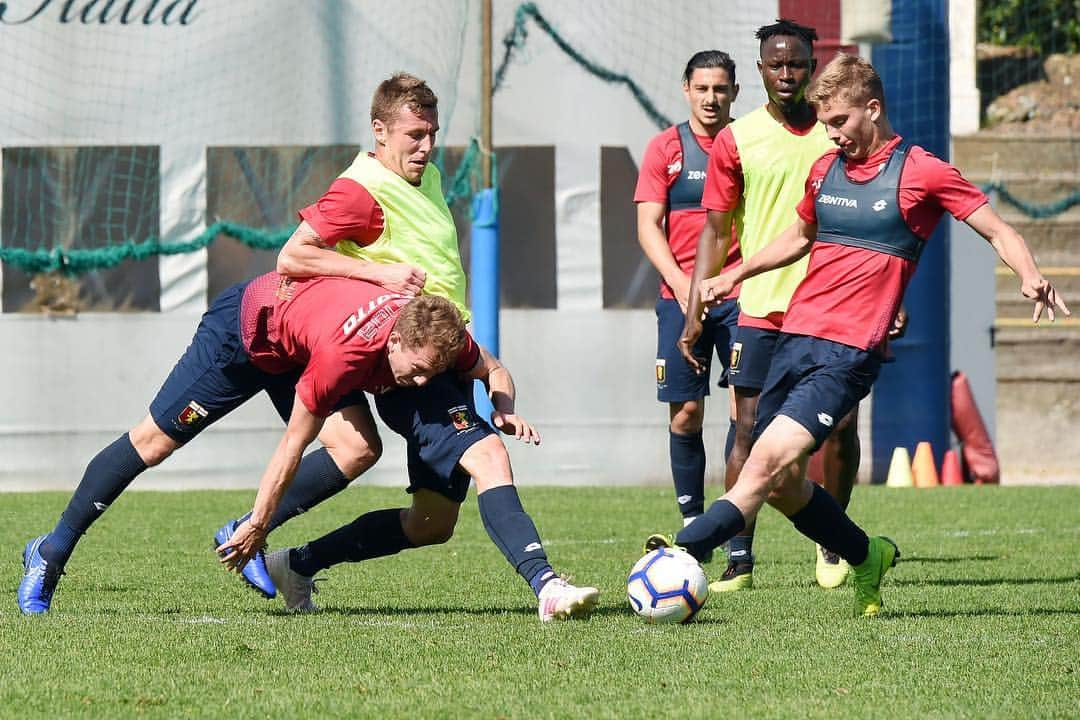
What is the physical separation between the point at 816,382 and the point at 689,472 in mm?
2227

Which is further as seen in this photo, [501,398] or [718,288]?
[718,288]

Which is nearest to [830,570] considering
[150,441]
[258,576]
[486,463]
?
[486,463]

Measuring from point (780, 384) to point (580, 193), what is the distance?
783cm

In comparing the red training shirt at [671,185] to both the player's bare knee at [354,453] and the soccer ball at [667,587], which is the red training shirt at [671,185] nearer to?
the player's bare knee at [354,453]

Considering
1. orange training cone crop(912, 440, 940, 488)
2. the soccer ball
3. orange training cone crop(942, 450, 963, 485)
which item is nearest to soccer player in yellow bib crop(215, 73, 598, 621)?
the soccer ball

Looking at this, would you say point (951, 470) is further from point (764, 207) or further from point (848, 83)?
point (848, 83)

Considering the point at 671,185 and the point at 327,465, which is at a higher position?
the point at 671,185

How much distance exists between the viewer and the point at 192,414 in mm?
6129

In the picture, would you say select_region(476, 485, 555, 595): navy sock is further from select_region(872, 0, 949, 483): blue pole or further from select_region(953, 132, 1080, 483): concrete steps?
select_region(953, 132, 1080, 483): concrete steps

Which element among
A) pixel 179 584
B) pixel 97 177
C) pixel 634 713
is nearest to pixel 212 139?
pixel 97 177

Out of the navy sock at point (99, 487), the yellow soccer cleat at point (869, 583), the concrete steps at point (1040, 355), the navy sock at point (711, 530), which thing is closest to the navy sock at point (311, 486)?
the navy sock at point (99, 487)

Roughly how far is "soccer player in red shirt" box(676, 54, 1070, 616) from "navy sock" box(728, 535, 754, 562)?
3.35 feet

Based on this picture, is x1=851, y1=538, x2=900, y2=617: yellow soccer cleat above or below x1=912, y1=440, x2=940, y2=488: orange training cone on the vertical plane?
above

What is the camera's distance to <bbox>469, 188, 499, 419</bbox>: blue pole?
528 inches
